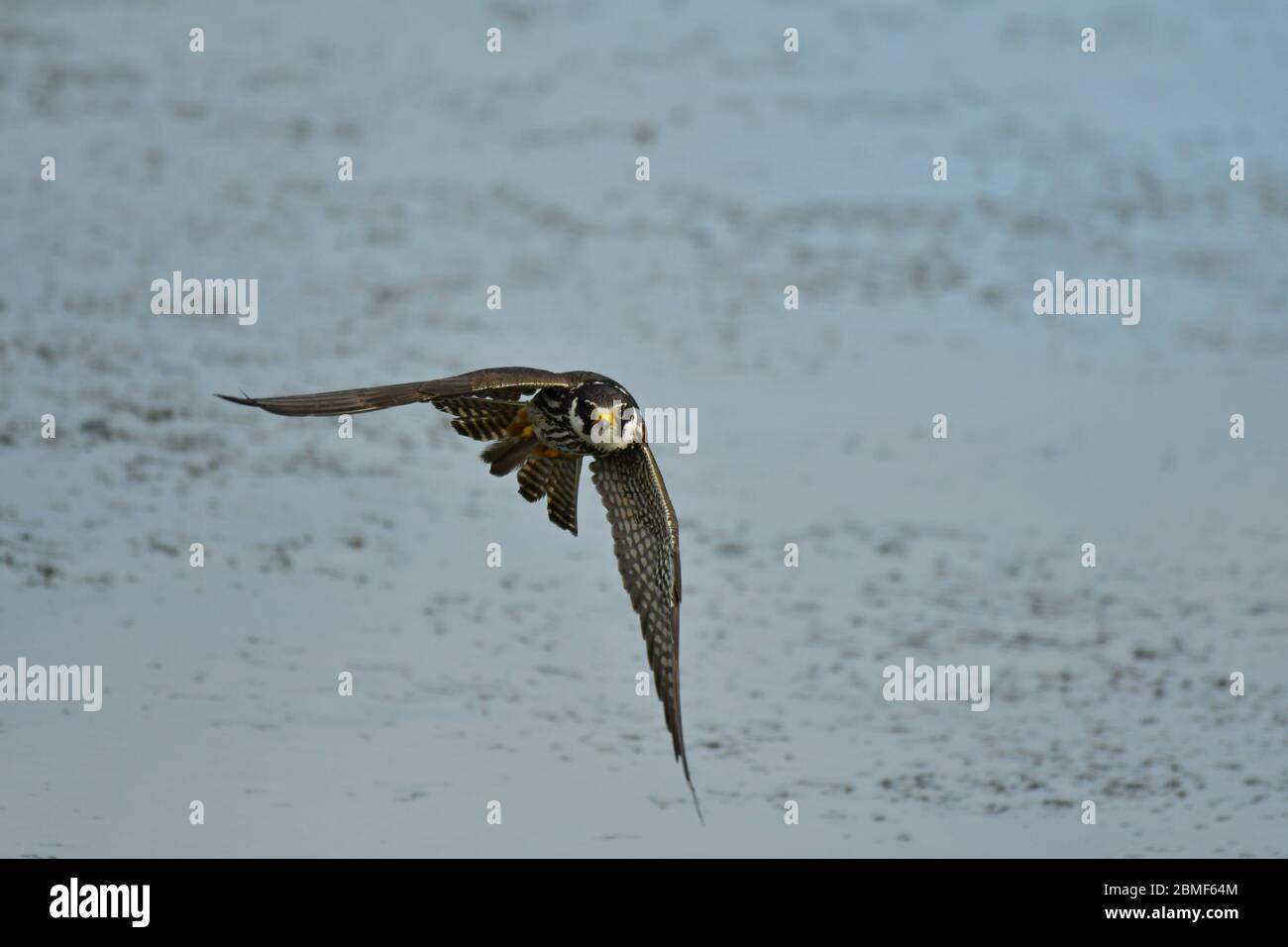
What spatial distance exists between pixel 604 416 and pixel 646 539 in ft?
2.28

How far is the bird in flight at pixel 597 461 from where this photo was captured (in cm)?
756

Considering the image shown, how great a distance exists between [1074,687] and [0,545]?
208 inches

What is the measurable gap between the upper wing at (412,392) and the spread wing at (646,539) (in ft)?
1.71

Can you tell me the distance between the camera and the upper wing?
6.55m

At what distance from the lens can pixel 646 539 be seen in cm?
821
